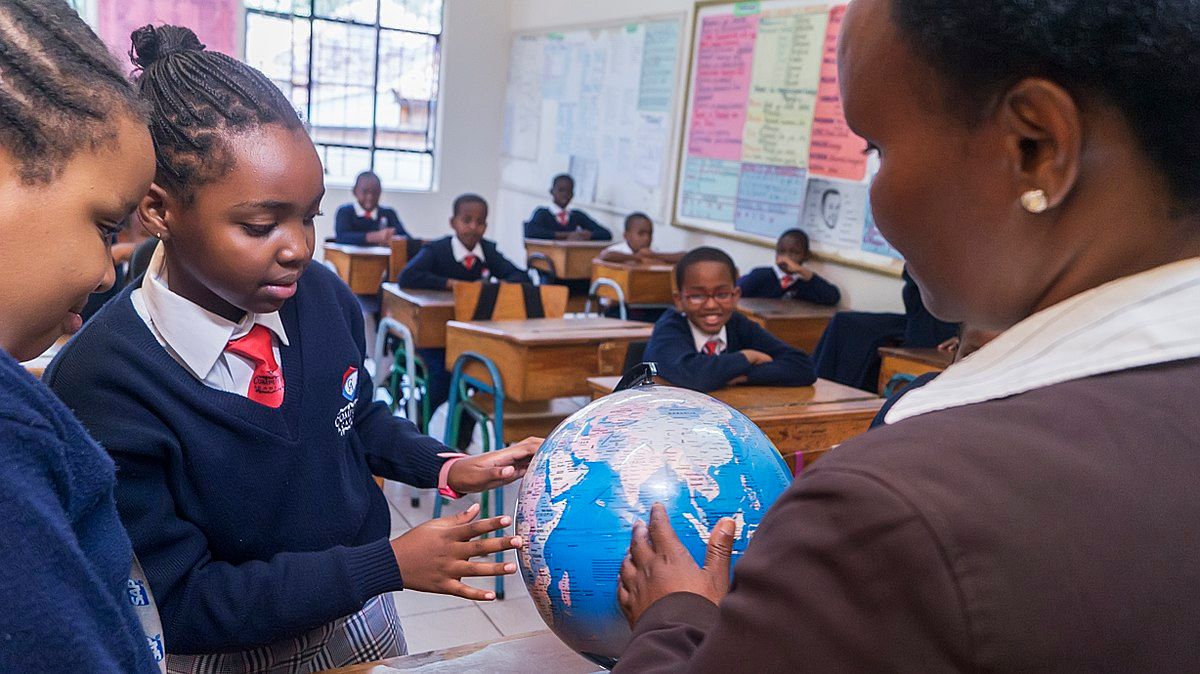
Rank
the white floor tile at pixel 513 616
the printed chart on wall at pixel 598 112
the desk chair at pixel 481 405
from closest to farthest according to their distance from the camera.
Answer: the white floor tile at pixel 513 616 < the desk chair at pixel 481 405 < the printed chart on wall at pixel 598 112

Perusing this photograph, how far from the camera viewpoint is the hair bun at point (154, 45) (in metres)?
1.34

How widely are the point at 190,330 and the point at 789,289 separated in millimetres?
5116

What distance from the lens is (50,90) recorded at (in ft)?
2.42

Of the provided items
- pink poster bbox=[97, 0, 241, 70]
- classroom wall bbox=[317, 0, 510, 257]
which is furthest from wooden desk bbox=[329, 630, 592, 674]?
classroom wall bbox=[317, 0, 510, 257]

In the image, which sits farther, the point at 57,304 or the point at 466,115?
the point at 466,115

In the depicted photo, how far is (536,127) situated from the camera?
10156 mm

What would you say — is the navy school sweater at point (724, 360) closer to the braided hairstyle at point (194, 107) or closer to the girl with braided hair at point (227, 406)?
the girl with braided hair at point (227, 406)

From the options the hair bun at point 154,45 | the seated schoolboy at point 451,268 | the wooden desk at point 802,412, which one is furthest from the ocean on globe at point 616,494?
the seated schoolboy at point 451,268

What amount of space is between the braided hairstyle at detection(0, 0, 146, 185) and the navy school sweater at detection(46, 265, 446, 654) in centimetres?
53

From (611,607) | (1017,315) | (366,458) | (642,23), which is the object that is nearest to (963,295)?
(1017,315)

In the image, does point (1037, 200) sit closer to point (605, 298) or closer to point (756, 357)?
point (756, 357)

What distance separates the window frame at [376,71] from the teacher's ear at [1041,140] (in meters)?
9.83

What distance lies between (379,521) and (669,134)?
665 centimetres

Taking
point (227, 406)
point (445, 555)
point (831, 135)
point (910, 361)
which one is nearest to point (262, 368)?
point (227, 406)
